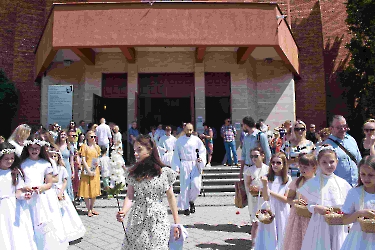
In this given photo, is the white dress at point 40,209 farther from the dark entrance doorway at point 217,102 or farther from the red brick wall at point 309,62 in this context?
the red brick wall at point 309,62

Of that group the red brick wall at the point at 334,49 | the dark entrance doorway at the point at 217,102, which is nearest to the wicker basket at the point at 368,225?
the dark entrance doorway at the point at 217,102

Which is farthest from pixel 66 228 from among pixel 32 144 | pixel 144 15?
pixel 144 15

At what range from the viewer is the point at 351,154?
15.1 feet

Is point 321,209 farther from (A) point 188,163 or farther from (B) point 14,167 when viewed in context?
(A) point 188,163

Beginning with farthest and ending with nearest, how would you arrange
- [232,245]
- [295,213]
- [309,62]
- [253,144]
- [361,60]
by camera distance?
[309,62] < [361,60] < [253,144] < [232,245] < [295,213]

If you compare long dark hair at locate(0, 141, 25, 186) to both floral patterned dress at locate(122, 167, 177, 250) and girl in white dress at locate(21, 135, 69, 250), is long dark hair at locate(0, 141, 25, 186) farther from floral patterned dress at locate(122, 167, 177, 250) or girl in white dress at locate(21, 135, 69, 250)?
floral patterned dress at locate(122, 167, 177, 250)

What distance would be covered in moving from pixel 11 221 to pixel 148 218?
6.81 ft

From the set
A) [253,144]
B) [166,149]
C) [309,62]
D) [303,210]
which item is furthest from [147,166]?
[309,62]

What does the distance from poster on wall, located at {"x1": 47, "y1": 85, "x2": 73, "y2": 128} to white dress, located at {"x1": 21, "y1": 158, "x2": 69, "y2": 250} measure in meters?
8.81

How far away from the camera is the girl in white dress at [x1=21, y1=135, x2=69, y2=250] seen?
4.51 metres

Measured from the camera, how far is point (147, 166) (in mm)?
3303

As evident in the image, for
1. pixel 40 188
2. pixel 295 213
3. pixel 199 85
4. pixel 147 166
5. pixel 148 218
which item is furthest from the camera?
pixel 199 85

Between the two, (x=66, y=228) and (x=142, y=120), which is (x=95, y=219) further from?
(x=142, y=120)

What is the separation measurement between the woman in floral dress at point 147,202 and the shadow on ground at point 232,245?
7.59 ft
